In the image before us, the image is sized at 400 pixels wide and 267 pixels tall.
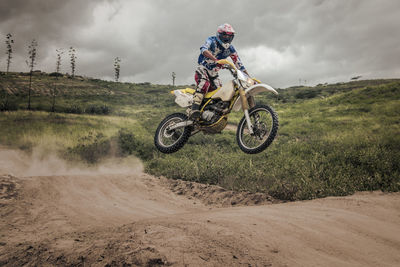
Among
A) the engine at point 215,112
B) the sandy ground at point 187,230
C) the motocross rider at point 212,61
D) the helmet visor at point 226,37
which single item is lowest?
the sandy ground at point 187,230

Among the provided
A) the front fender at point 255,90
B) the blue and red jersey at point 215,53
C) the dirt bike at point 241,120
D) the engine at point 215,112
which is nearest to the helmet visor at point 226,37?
the blue and red jersey at point 215,53

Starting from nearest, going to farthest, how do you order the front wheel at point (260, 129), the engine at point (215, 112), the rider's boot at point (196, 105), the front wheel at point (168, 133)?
the front wheel at point (260, 129) → the engine at point (215, 112) → the rider's boot at point (196, 105) → the front wheel at point (168, 133)

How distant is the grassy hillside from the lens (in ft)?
40.2

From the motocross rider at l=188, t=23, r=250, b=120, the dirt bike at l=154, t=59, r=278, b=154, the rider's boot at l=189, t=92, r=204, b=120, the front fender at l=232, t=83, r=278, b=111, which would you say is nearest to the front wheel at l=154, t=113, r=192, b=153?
the dirt bike at l=154, t=59, r=278, b=154

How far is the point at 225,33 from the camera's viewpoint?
6648mm

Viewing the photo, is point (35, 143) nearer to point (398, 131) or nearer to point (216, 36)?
point (216, 36)

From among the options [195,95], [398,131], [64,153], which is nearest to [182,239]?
[195,95]

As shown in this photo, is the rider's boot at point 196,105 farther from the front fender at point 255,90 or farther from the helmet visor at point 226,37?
the helmet visor at point 226,37

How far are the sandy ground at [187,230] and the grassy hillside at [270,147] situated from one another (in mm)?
1489

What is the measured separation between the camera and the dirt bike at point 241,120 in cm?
657

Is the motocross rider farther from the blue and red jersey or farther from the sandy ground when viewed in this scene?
the sandy ground

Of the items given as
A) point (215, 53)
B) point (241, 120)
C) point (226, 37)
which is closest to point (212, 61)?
point (215, 53)

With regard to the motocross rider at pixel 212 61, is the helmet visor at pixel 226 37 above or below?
above

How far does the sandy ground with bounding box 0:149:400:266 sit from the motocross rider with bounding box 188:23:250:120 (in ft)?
11.3
